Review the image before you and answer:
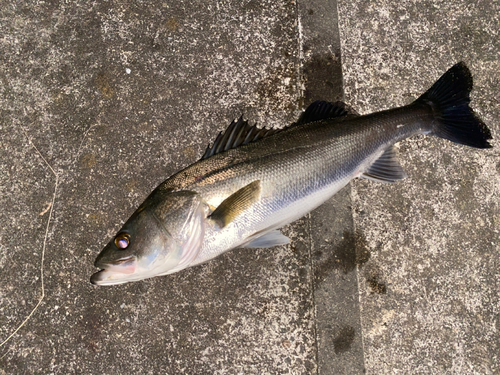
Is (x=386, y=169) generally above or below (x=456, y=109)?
below

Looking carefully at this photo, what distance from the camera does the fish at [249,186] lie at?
7.59ft

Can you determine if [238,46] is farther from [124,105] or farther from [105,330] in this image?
[105,330]

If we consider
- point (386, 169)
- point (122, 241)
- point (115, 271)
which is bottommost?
point (386, 169)

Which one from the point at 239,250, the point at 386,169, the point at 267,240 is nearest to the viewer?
the point at 267,240

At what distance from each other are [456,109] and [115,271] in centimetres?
280

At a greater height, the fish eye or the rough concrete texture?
the fish eye

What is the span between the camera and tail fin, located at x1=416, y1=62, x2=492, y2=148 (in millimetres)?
2674

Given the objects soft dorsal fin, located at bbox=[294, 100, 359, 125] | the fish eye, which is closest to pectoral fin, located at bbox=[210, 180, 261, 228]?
the fish eye

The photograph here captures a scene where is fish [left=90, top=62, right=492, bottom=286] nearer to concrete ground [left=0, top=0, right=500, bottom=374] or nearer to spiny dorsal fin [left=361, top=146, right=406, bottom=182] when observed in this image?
spiny dorsal fin [left=361, top=146, right=406, bottom=182]

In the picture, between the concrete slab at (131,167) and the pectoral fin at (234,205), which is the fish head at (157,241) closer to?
the pectoral fin at (234,205)

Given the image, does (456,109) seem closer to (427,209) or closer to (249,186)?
(427,209)

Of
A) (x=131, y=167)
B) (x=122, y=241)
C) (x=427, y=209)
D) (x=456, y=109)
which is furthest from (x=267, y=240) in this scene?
(x=456, y=109)

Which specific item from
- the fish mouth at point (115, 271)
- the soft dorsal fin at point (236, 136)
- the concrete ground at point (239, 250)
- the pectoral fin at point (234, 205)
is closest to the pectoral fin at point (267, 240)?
the pectoral fin at point (234, 205)

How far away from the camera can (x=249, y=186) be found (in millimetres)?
2346
